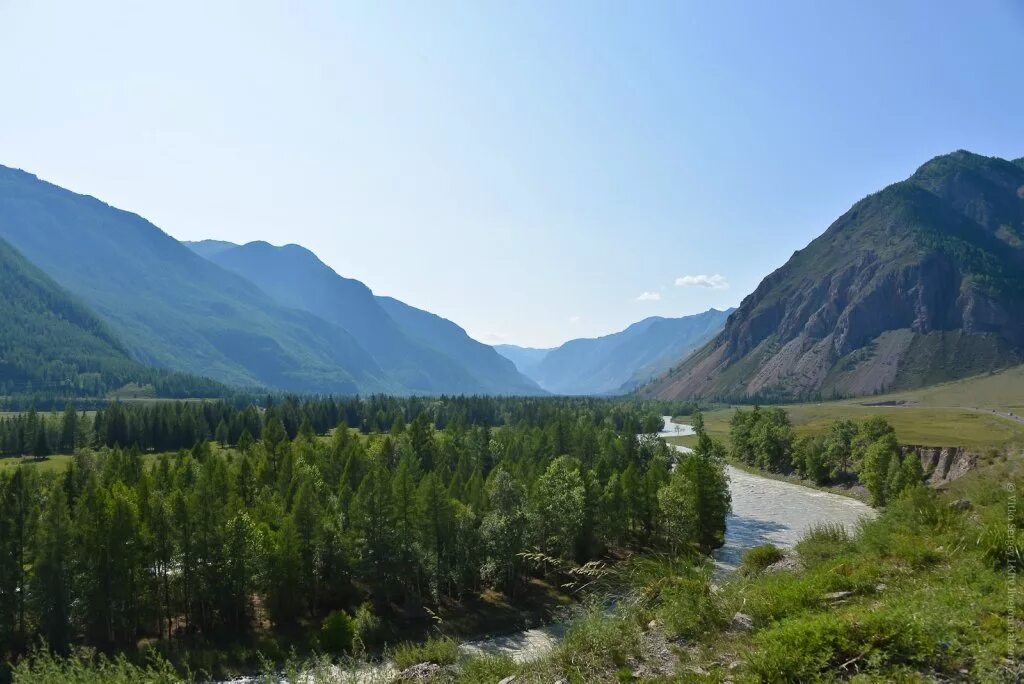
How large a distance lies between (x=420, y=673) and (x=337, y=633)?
131 feet

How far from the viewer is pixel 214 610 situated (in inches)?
2242

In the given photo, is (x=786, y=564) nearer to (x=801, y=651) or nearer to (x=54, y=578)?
(x=801, y=651)

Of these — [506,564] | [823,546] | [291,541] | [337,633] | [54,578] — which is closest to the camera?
[823,546]

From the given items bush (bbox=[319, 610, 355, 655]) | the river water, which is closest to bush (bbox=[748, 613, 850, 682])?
the river water

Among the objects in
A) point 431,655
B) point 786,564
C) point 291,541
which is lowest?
point 291,541

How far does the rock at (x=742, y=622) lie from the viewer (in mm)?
14128

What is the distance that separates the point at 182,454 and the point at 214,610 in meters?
39.0

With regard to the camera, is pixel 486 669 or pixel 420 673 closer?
pixel 486 669

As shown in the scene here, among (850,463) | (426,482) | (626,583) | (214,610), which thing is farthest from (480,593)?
(850,463)

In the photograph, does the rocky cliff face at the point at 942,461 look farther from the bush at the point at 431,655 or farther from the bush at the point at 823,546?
the bush at the point at 431,655

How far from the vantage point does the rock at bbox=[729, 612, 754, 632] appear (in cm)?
1413

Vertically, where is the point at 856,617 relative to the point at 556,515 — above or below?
above

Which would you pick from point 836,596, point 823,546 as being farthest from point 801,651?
point 823,546

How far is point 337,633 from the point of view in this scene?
52062 mm
